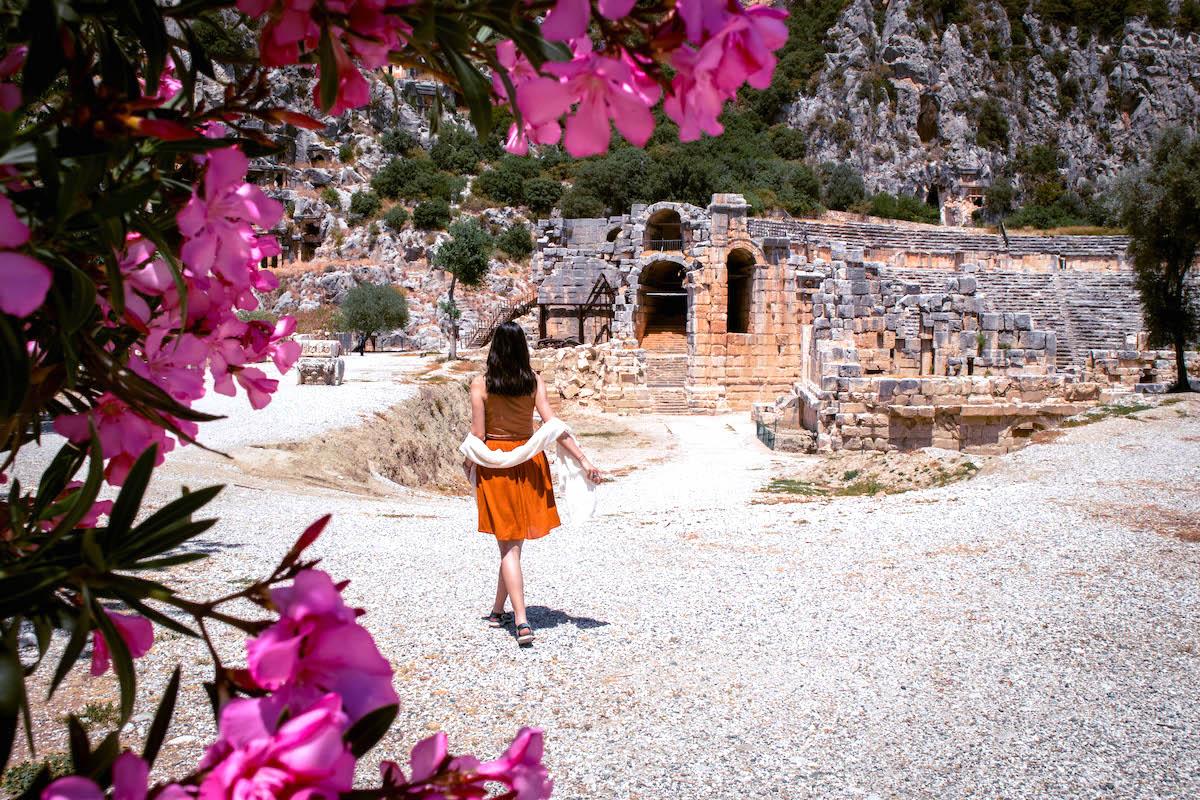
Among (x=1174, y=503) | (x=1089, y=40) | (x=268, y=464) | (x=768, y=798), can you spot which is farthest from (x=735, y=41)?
(x=1089, y=40)

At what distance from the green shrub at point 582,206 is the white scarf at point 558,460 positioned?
3935cm

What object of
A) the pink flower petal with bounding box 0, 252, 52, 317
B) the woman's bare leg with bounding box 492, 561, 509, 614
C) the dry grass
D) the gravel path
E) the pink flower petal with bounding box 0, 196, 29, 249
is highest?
the pink flower petal with bounding box 0, 196, 29, 249

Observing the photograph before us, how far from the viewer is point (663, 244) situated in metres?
28.5

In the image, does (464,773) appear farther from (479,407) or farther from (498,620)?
(498,620)

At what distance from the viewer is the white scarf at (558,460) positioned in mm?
5004

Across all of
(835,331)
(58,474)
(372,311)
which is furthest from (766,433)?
(372,311)

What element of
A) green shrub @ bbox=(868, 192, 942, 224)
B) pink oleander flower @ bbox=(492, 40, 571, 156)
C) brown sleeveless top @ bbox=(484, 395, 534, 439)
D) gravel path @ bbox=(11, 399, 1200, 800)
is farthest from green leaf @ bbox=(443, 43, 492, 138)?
green shrub @ bbox=(868, 192, 942, 224)

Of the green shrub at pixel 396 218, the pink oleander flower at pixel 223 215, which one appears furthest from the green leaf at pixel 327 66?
the green shrub at pixel 396 218

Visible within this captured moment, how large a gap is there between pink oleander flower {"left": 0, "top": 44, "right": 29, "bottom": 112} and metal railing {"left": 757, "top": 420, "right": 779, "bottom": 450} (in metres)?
16.5

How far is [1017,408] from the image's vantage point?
645 inches

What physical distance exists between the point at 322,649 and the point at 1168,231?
2068cm

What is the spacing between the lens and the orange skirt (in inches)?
197

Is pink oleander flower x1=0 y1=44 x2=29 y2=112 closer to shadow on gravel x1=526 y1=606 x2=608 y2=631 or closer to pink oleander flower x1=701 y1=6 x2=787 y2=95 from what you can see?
pink oleander flower x1=701 y1=6 x2=787 y2=95

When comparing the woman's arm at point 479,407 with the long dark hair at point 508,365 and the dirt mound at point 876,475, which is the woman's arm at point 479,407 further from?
the dirt mound at point 876,475
